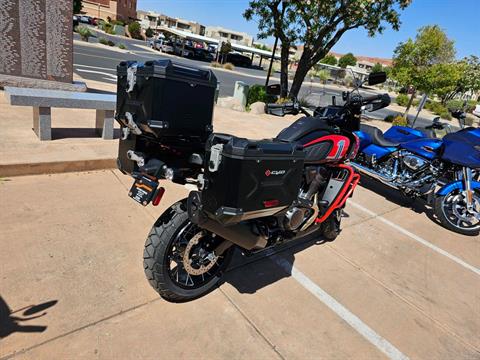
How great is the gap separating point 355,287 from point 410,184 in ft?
8.21

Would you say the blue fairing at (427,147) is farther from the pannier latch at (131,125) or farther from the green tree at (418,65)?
the green tree at (418,65)

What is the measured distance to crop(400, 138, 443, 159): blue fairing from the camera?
482 centimetres

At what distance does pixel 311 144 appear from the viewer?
2.66 m

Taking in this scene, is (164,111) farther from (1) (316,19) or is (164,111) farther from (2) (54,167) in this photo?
(1) (316,19)

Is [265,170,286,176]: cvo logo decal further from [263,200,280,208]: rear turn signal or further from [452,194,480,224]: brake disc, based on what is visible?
[452,194,480,224]: brake disc

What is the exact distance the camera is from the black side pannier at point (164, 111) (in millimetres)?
2170

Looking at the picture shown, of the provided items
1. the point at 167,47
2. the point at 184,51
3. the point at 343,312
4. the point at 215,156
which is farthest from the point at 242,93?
the point at 167,47

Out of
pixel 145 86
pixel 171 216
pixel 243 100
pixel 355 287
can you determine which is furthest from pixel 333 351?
pixel 243 100

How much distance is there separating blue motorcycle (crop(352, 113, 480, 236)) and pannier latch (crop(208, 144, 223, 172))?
392 centimetres

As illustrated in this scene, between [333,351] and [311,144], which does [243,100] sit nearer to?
[311,144]

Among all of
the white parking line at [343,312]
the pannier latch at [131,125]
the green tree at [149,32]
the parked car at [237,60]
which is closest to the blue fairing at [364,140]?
the white parking line at [343,312]

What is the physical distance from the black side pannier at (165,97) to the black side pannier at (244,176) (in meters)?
0.45

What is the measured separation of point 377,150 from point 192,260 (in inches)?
157

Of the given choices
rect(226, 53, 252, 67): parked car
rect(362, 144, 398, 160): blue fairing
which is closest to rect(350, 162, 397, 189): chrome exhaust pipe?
rect(362, 144, 398, 160): blue fairing
